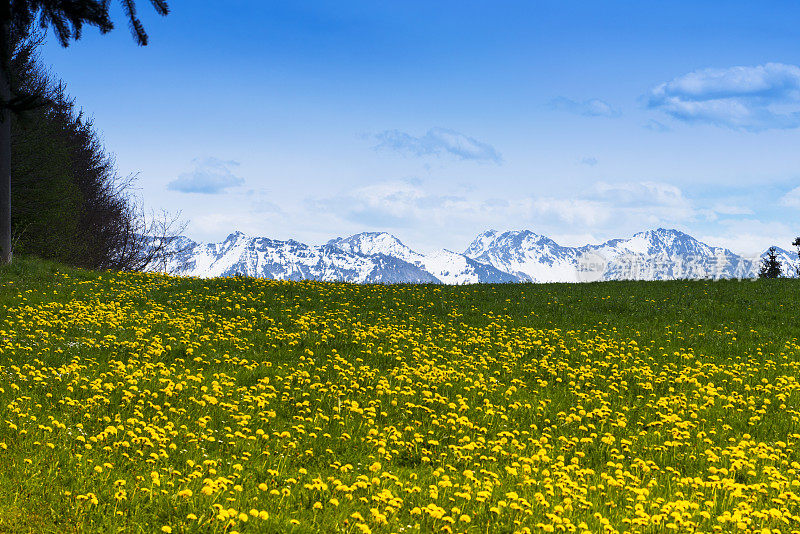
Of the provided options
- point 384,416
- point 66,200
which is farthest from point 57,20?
point 66,200

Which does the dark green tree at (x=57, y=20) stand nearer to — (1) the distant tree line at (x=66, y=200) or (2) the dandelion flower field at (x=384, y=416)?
(2) the dandelion flower field at (x=384, y=416)

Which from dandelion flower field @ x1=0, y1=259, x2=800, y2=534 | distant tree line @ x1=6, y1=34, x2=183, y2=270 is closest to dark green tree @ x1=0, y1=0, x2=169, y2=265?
dandelion flower field @ x1=0, y1=259, x2=800, y2=534

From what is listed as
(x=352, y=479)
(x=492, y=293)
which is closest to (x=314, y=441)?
(x=352, y=479)

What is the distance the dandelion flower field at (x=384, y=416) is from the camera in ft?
18.6

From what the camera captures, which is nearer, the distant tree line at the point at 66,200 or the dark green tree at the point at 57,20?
the dark green tree at the point at 57,20

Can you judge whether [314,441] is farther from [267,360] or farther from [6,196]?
[6,196]

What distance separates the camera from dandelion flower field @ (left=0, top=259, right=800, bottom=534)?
5684mm

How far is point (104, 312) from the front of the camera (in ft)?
51.3

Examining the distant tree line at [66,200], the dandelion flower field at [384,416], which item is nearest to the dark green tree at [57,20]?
the dandelion flower field at [384,416]

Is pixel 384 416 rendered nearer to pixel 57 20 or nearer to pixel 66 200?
pixel 57 20

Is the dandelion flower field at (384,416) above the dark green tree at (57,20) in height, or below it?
below

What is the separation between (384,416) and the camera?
9297 millimetres

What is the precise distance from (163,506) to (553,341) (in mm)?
11765

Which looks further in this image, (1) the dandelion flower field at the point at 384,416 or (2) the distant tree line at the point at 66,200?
(2) the distant tree line at the point at 66,200
